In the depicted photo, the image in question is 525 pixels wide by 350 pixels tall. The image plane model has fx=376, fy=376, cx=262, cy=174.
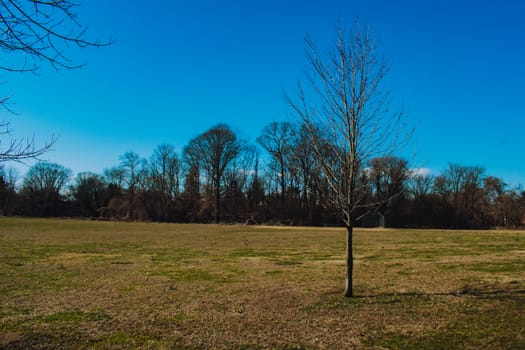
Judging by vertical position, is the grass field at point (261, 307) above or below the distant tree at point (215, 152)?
below

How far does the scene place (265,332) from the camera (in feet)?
18.5

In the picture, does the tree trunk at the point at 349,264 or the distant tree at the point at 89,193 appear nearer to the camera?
the tree trunk at the point at 349,264

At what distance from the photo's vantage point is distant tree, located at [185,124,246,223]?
227 feet

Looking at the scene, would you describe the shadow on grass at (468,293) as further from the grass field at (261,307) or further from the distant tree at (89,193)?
the distant tree at (89,193)

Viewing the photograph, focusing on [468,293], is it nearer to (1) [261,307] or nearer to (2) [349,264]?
(2) [349,264]

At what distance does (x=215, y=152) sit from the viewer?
69188 mm

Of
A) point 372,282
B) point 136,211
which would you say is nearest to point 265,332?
point 372,282

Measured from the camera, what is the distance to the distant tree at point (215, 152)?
227 ft

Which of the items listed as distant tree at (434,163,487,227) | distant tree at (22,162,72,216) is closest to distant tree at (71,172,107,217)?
distant tree at (22,162,72,216)

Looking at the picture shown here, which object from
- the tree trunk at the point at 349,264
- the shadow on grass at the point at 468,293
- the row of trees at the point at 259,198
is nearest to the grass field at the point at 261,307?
the shadow on grass at the point at 468,293

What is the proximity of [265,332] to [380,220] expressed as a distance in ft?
192

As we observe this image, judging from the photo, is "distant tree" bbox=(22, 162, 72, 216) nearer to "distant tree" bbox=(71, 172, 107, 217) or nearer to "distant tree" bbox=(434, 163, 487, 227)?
"distant tree" bbox=(71, 172, 107, 217)

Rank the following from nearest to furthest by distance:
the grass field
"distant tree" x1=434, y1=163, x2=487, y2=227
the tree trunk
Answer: the grass field
the tree trunk
"distant tree" x1=434, y1=163, x2=487, y2=227

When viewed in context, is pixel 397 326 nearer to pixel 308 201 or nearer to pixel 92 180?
pixel 308 201
